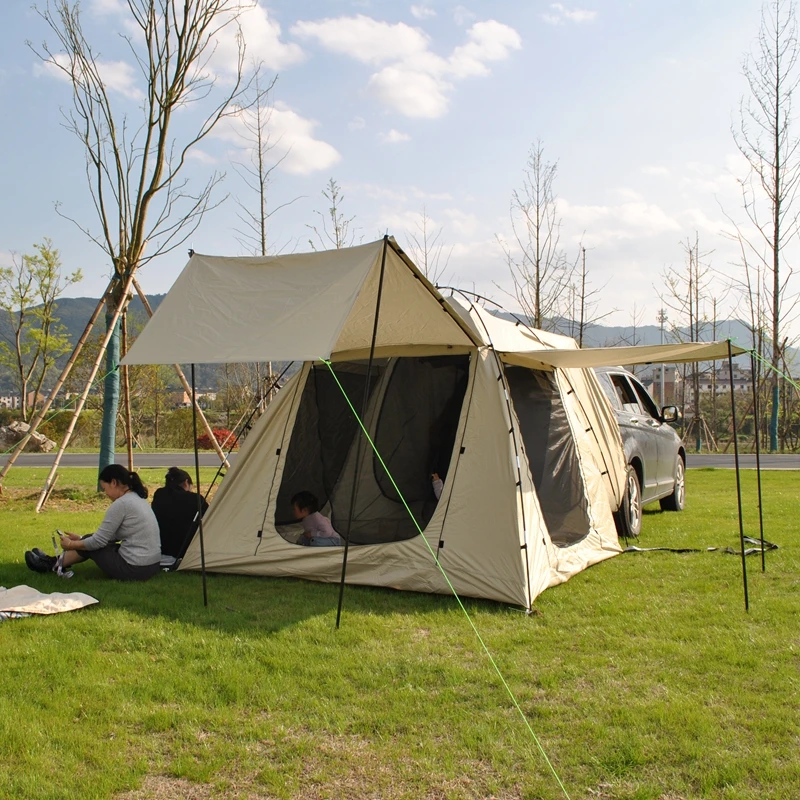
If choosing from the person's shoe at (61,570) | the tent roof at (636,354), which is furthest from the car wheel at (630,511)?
the person's shoe at (61,570)

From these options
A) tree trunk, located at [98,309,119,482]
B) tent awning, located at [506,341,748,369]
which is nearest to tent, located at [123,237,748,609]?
tent awning, located at [506,341,748,369]

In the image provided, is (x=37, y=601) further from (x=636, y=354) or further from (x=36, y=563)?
(x=636, y=354)

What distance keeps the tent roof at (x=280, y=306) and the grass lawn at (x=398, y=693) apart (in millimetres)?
1773

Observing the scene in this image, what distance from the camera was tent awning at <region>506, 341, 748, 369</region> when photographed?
588 cm

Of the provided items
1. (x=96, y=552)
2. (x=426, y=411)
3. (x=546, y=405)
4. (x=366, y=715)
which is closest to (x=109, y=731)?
(x=366, y=715)

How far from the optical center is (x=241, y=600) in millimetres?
5824

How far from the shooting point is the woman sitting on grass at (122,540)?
622 cm

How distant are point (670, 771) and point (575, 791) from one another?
1.45 feet

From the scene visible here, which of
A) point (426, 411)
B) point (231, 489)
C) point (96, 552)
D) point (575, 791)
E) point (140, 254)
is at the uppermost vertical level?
point (140, 254)

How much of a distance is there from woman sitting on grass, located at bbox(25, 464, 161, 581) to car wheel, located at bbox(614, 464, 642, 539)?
461 cm

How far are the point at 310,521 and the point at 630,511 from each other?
3.52 metres

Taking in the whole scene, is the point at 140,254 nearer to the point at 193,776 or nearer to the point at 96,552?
the point at 96,552

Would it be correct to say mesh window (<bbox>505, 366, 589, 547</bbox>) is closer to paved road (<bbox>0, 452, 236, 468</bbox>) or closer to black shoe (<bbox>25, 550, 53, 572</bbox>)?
black shoe (<bbox>25, 550, 53, 572</bbox>)

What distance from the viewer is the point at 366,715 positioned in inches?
150
